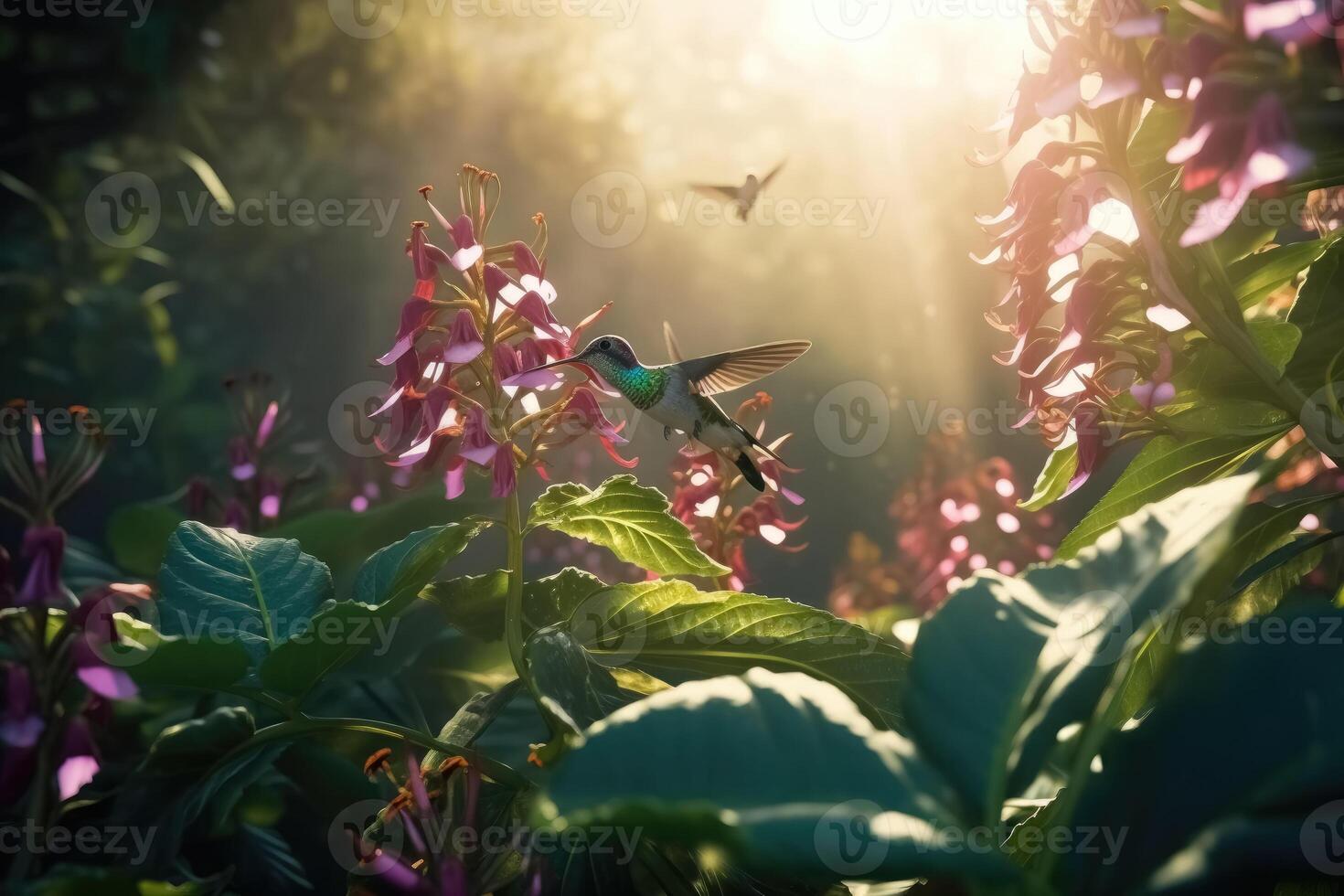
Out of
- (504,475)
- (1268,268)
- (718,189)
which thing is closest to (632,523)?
(504,475)

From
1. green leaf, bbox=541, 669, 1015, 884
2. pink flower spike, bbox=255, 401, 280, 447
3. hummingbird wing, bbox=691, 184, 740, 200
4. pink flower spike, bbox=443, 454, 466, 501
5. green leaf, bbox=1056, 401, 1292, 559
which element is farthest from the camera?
hummingbird wing, bbox=691, 184, 740, 200

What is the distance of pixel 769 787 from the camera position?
43 cm

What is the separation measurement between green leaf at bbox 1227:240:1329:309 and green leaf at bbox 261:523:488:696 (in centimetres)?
69

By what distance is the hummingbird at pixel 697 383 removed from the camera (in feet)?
3.82

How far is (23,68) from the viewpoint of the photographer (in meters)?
3.52

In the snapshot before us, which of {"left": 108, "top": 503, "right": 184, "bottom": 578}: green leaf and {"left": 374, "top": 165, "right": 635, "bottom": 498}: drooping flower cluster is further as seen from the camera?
{"left": 108, "top": 503, "right": 184, "bottom": 578}: green leaf

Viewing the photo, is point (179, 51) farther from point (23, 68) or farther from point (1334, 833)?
point (1334, 833)

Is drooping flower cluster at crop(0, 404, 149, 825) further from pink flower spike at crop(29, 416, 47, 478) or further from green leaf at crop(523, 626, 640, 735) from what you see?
green leaf at crop(523, 626, 640, 735)

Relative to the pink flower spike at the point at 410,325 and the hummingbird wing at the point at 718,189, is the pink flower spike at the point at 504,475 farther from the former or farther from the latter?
the hummingbird wing at the point at 718,189

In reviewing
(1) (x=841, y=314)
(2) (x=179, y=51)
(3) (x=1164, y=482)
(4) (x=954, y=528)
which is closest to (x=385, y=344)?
(2) (x=179, y=51)

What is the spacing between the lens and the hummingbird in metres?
1.16

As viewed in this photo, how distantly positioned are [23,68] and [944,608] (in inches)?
162

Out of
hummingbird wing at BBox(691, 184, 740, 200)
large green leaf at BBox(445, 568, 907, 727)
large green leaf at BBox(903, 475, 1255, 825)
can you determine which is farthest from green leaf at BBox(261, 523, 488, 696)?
hummingbird wing at BBox(691, 184, 740, 200)

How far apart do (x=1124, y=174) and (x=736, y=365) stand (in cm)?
74
